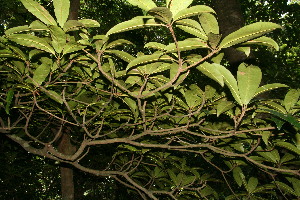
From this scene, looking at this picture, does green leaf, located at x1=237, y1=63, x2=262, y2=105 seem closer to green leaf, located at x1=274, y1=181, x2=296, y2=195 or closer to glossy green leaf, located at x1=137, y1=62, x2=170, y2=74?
glossy green leaf, located at x1=137, y1=62, x2=170, y2=74

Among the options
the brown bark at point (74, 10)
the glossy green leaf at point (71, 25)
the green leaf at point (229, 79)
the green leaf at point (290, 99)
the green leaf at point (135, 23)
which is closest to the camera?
the green leaf at point (135, 23)

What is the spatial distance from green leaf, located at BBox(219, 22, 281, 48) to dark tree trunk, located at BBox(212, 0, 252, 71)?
49.5 inches

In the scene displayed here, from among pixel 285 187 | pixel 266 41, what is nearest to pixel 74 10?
pixel 266 41

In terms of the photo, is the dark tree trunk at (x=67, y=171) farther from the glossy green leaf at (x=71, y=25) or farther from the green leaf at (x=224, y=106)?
the green leaf at (x=224, y=106)

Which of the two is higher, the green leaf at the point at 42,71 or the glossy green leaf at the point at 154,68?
the glossy green leaf at the point at 154,68

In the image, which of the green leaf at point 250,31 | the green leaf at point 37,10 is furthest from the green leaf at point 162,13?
the green leaf at point 37,10

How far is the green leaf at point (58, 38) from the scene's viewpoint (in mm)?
1165

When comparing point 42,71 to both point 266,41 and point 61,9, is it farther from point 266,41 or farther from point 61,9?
point 266,41

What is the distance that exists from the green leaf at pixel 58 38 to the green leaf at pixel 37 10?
5cm

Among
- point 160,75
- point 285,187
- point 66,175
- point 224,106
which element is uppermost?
point 160,75

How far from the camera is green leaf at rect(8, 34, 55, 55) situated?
124 cm

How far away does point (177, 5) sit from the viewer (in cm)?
100

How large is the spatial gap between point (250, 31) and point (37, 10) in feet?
2.91

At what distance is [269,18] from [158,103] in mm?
Answer: 4251
